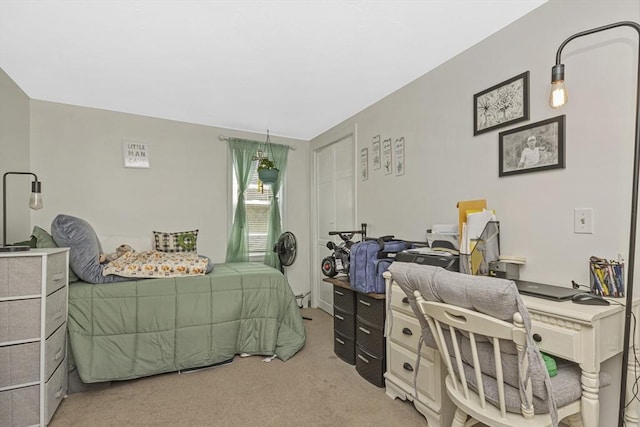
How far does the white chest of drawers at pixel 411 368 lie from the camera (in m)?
1.76

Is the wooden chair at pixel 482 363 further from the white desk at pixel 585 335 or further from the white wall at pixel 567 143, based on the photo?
the white wall at pixel 567 143

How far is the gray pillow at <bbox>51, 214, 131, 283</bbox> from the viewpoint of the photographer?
232 centimetres

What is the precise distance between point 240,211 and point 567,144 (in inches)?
129

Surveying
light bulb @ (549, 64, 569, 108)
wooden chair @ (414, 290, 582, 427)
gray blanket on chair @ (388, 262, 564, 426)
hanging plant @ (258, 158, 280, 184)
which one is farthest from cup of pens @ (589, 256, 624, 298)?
hanging plant @ (258, 158, 280, 184)

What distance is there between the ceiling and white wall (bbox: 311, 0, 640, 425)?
18 centimetres

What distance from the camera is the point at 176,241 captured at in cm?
353

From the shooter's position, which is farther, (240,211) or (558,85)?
(240,211)

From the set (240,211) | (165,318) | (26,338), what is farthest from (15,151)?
(240,211)

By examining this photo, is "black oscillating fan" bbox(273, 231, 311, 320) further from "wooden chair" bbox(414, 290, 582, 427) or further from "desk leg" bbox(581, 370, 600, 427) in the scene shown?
"desk leg" bbox(581, 370, 600, 427)

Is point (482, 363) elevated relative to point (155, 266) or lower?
lower

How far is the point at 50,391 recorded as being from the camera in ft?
6.21

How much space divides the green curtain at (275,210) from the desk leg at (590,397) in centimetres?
322

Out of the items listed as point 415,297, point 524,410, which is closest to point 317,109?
point 415,297

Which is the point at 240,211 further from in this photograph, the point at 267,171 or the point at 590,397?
the point at 590,397
